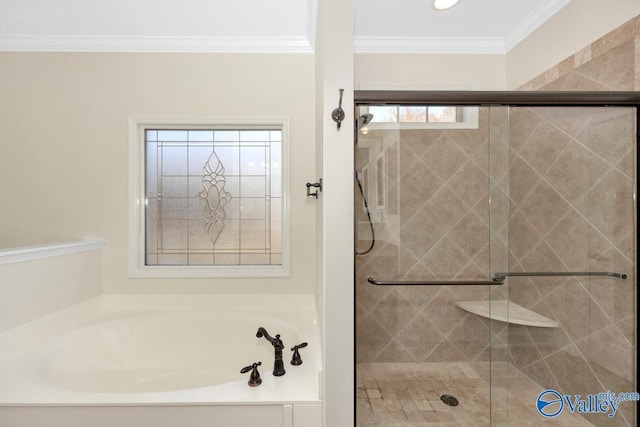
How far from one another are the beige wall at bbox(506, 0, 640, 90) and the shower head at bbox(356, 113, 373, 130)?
135 cm

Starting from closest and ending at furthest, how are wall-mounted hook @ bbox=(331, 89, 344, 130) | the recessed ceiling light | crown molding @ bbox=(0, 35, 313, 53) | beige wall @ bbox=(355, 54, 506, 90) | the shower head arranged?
wall-mounted hook @ bbox=(331, 89, 344, 130) < the shower head < the recessed ceiling light < crown molding @ bbox=(0, 35, 313, 53) < beige wall @ bbox=(355, 54, 506, 90)

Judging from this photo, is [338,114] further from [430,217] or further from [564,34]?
[564,34]

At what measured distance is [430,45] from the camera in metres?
2.22

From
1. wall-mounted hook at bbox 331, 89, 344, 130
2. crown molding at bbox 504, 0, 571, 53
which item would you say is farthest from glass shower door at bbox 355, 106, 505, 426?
crown molding at bbox 504, 0, 571, 53

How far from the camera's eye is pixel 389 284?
5.43 ft

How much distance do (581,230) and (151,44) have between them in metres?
2.89

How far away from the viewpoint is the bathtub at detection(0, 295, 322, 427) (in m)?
1.18

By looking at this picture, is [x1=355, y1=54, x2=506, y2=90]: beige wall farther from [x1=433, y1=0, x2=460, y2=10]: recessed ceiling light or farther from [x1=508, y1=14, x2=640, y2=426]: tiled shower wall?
[x1=508, y1=14, x2=640, y2=426]: tiled shower wall

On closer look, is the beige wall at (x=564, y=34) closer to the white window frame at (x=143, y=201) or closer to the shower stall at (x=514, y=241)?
the shower stall at (x=514, y=241)

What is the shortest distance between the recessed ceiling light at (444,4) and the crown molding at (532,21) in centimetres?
58

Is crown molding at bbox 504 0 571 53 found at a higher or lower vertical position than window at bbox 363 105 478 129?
higher

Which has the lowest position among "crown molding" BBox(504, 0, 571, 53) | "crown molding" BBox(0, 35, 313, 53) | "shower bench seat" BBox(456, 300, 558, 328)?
"shower bench seat" BBox(456, 300, 558, 328)

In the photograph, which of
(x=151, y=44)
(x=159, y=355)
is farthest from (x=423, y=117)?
(x=159, y=355)

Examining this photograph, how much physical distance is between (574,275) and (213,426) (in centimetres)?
182
